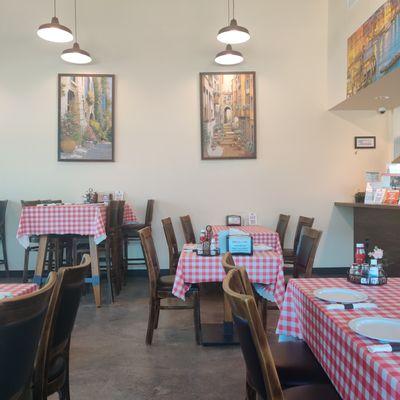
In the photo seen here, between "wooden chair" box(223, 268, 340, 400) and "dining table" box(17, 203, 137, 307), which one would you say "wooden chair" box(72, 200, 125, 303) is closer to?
"dining table" box(17, 203, 137, 307)

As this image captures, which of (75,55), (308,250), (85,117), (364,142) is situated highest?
(75,55)

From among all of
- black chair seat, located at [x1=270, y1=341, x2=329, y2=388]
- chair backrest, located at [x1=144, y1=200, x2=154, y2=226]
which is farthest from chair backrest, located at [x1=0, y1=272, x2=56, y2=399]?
chair backrest, located at [x1=144, y1=200, x2=154, y2=226]

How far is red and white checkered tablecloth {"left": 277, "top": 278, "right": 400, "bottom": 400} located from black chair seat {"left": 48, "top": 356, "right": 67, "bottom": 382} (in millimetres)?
1061

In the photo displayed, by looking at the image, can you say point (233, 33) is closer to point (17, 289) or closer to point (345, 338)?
point (17, 289)

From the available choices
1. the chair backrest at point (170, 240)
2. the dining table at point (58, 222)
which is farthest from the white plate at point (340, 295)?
the dining table at point (58, 222)

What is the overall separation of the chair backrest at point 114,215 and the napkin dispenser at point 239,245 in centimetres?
199

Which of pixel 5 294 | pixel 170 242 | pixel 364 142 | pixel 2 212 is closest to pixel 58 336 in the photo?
pixel 5 294

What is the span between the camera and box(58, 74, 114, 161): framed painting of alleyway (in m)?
6.11

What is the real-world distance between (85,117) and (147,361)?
4174mm

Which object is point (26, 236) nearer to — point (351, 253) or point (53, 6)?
point (53, 6)

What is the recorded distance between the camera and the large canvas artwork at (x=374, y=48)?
4191 mm

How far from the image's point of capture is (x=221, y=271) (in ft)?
10.1

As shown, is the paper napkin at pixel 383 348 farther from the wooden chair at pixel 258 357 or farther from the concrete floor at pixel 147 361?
the concrete floor at pixel 147 361

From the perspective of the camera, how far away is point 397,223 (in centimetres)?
466
